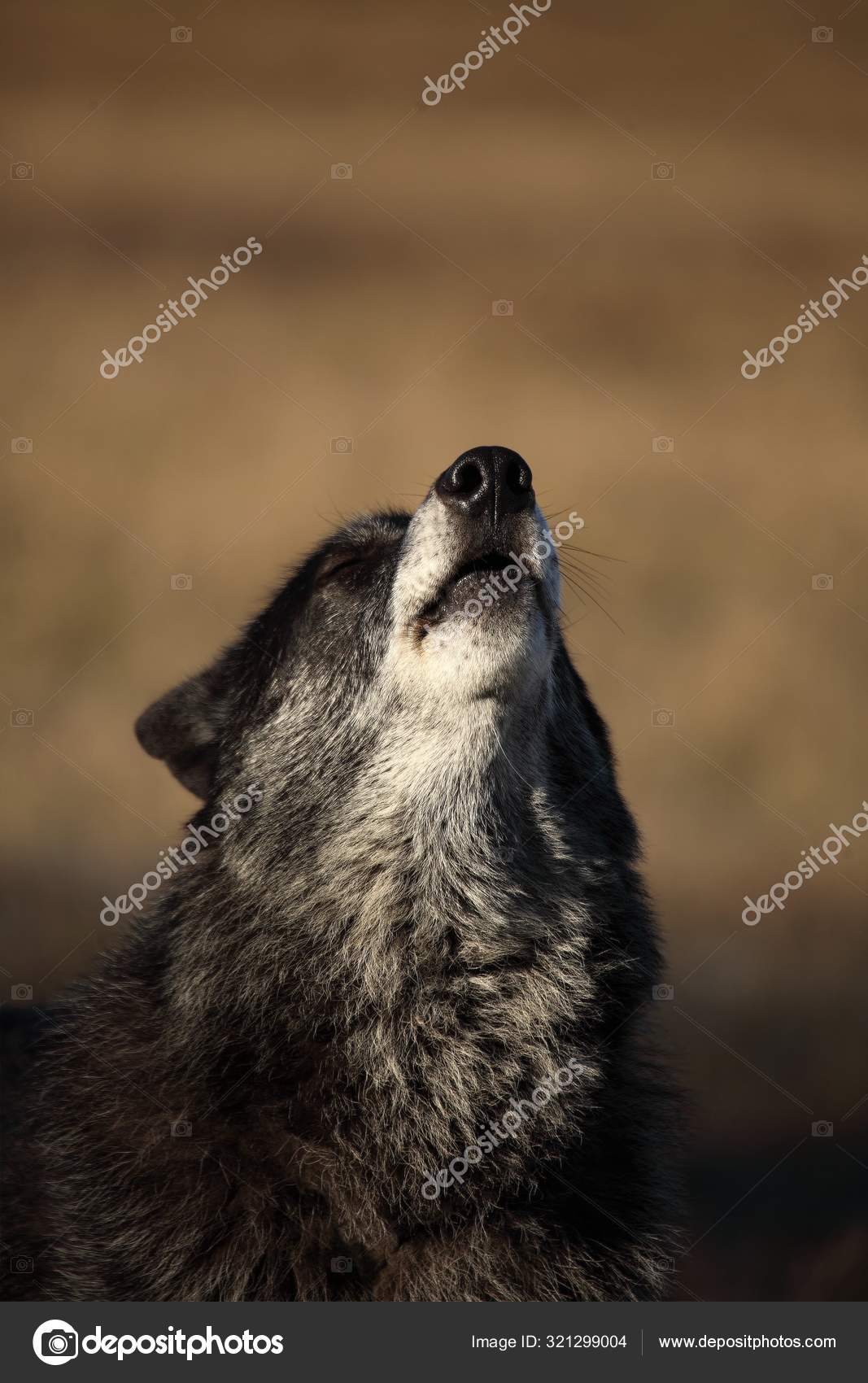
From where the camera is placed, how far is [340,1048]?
4199 mm

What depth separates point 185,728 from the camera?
5355 mm

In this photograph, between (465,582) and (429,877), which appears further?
(429,877)

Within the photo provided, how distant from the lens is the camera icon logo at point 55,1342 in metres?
3.95

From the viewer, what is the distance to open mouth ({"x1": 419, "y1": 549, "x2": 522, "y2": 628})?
4062 millimetres

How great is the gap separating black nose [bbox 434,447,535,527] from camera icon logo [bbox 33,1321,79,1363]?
281 cm

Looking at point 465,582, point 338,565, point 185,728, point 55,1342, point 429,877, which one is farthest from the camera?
point 185,728

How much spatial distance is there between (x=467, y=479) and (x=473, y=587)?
357 millimetres

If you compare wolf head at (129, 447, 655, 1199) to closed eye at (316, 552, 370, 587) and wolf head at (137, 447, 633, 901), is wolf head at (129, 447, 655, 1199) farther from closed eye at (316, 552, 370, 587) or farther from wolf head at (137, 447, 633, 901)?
closed eye at (316, 552, 370, 587)

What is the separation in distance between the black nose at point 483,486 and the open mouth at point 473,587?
0.40 ft

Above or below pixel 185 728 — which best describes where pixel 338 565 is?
above

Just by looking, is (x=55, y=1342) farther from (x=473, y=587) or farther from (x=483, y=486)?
(x=483, y=486)

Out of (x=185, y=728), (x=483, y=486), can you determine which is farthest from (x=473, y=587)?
(x=185, y=728)

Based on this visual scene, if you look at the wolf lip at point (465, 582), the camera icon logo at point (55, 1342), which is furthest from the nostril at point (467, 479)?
the camera icon logo at point (55, 1342)

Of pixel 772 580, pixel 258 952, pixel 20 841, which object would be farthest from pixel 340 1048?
pixel 772 580
